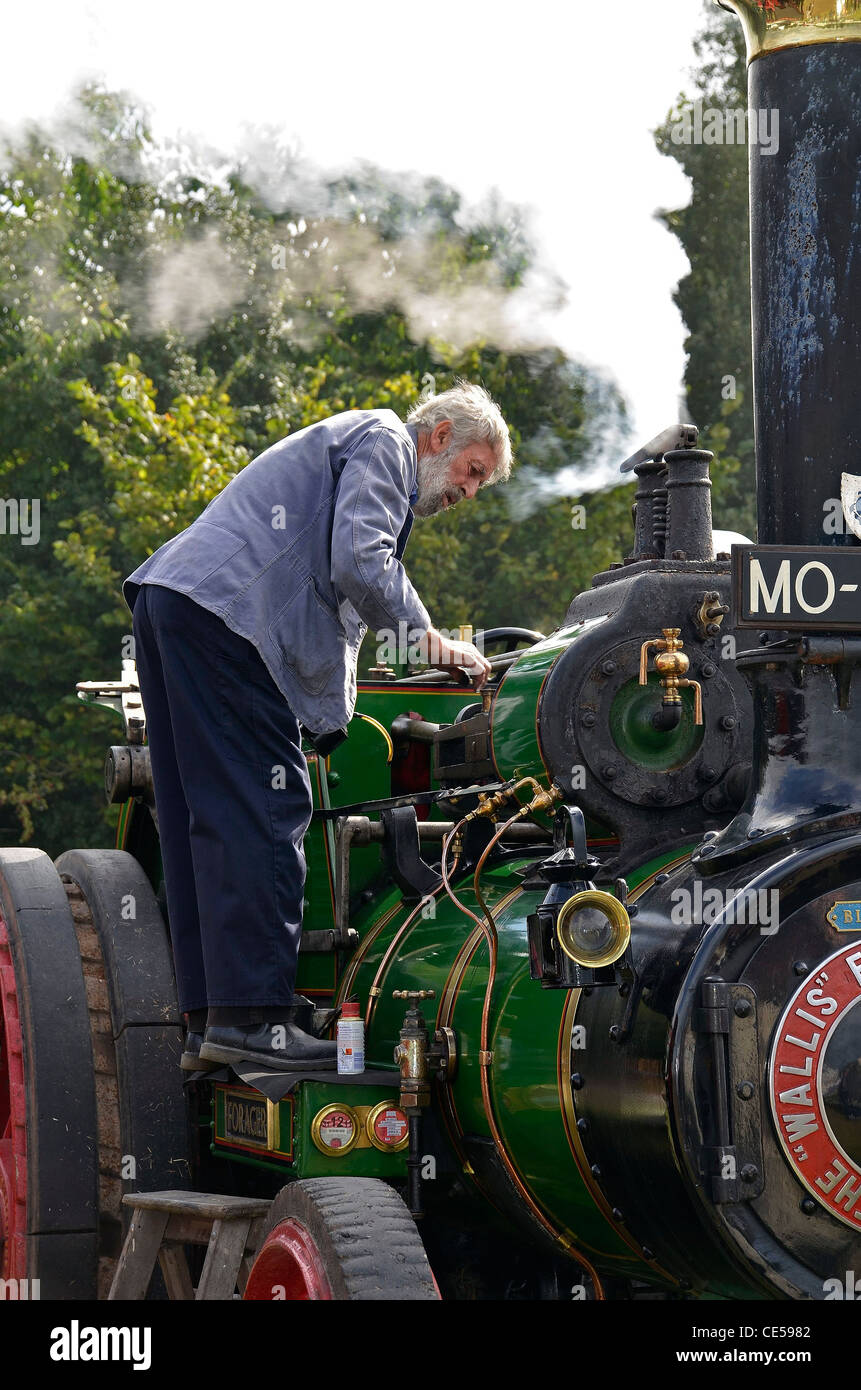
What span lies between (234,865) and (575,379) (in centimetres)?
1010

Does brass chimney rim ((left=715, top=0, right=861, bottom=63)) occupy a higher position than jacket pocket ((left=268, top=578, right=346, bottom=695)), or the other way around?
brass chimney rim ((left=715, top=0, right=861, bottom=63))

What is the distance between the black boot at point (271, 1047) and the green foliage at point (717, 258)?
13303 mm

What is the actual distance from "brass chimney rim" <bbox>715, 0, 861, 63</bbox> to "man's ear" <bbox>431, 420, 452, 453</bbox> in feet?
3.39

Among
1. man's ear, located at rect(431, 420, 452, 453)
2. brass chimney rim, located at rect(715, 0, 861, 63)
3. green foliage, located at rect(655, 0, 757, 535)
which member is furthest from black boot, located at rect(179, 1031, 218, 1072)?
green foliage, located at rect(655, 0, 757, 535)

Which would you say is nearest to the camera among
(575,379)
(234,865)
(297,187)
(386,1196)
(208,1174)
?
(386,1196)

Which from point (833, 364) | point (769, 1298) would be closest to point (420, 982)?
point (769, 1298)

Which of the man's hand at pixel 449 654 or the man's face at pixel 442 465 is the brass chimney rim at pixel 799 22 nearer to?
the man's face at pixel 442 465

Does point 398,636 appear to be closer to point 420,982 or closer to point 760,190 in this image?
point 420,982

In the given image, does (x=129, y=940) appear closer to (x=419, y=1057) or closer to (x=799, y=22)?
(x=419, y=1057)

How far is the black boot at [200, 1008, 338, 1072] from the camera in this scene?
364cm

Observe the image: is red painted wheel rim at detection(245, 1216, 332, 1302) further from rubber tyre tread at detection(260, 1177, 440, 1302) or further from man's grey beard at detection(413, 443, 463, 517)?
man's grey beard at detection(413, 443, 463, 517)

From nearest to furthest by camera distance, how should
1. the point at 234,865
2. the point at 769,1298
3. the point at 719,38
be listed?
the point at 769,1298
the point at 234,865
the point at 719,38

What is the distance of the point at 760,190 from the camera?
323 centimetres

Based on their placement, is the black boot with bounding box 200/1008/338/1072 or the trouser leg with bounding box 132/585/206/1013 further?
the trouser leg with bounding box 132/585/206/1013
